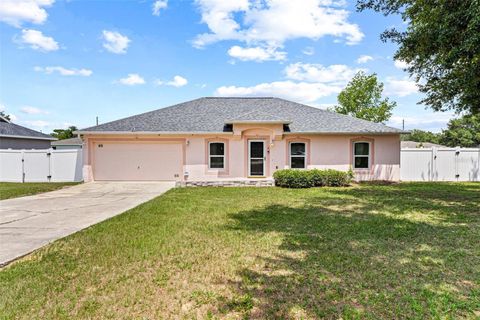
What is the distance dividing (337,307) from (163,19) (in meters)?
14.3

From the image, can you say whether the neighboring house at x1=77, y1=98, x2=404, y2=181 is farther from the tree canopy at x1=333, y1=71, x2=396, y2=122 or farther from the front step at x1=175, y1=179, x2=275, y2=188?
the tree canopy at x1=333, y1=71, x2=396, y2=122

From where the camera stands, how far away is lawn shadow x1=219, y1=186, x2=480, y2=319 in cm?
298

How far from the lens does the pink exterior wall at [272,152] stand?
48.8 feet

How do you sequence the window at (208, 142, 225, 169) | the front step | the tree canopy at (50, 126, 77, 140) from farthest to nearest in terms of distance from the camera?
the tree canopy at (50, 126, 77, 140)
the window at (208, 142, 225, 169)
the front step

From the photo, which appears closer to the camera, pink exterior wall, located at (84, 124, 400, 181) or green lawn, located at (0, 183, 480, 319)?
green lawn, located at (0, 183, 480, 319)

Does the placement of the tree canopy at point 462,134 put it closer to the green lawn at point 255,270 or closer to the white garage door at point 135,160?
the white garage door at point 135,160

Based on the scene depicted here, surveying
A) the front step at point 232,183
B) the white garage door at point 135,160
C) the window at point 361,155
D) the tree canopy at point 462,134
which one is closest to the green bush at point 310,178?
the front step at point 232,183

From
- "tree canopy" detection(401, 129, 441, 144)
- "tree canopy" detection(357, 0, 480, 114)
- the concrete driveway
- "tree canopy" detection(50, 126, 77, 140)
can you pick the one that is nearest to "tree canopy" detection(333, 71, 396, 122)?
"tree canopy" detection(357, 0, 480, 114)

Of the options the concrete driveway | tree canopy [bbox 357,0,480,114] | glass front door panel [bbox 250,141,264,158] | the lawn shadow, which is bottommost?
the lawn shadow

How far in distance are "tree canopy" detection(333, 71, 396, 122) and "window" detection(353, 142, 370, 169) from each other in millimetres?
17087

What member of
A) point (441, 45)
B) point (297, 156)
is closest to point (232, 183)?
point (297, 156)

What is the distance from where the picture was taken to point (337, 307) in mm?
2986

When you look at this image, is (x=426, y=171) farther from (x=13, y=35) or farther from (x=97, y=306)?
(x=13, y=35)

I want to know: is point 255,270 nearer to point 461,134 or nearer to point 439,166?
point 439,166
